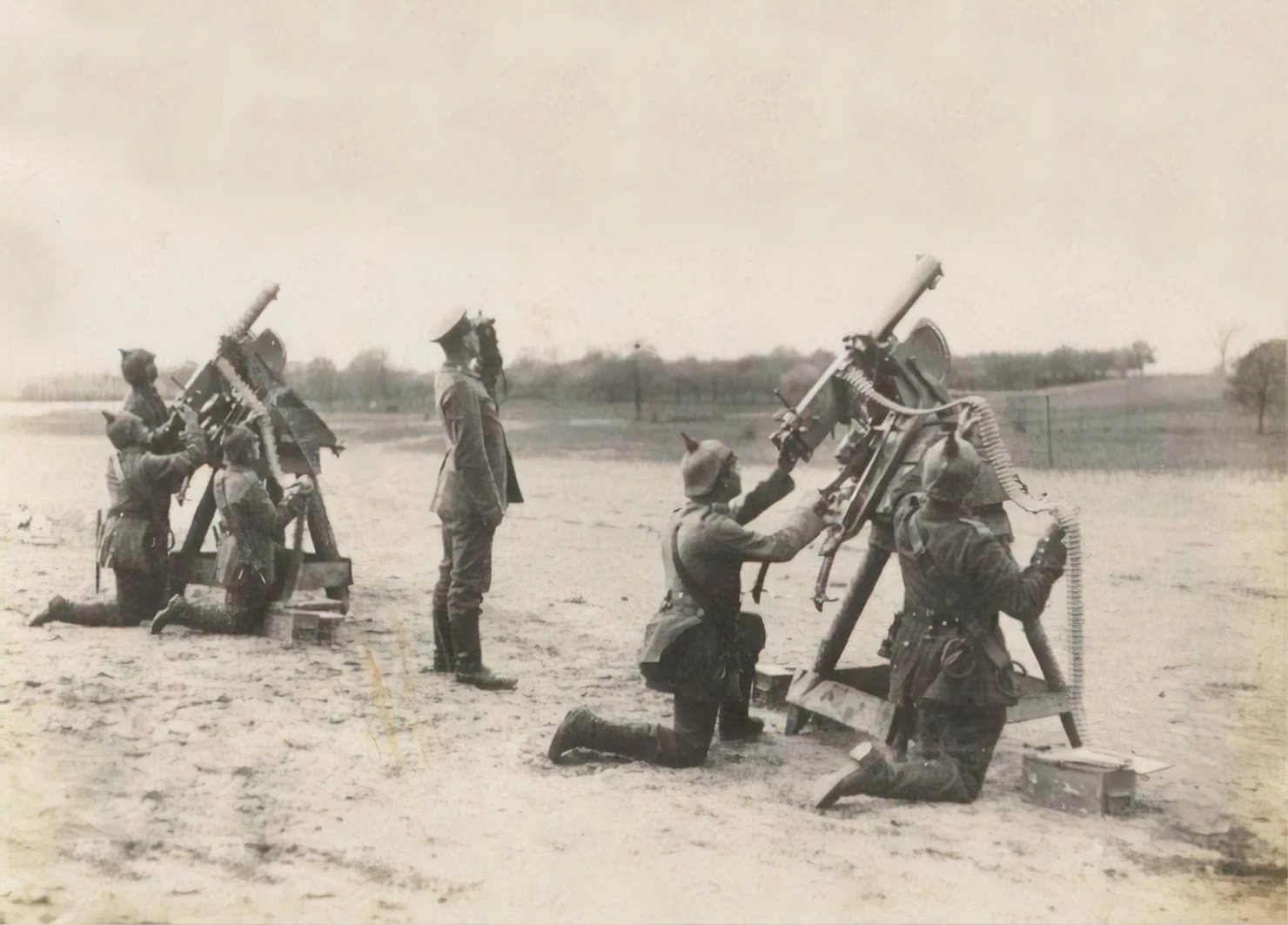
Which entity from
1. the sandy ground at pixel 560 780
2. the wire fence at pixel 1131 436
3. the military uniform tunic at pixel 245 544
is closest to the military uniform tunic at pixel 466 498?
the sandy ground at pixel 560 780

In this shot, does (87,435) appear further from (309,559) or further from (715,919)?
(715,919)

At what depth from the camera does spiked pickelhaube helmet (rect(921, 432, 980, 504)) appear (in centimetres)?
466

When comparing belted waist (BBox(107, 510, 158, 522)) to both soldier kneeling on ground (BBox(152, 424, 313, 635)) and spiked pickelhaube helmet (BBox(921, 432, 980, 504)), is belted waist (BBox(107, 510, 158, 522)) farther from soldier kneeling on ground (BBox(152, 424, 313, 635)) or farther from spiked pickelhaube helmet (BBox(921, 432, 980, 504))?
spiked pickelhaube helmet (BBox(921, 432, 980, 504))

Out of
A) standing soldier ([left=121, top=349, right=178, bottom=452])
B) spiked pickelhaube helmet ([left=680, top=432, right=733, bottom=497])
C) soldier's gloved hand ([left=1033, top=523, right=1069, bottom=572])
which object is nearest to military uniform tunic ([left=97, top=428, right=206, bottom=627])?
standing soldier ([left=121, top=349, right=178, bottom=452])

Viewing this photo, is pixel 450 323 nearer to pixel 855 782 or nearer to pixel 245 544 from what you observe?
pixel 245 544

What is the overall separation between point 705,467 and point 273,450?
12.1 feet

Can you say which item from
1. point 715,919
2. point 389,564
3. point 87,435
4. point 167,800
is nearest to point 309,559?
point 389,564

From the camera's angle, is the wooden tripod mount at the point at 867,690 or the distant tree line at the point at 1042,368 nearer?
the wooden tripod mount at the point at 867,690

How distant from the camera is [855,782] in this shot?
464 cm

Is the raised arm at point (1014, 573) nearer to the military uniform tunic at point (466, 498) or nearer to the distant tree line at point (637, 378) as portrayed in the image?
the distant tree line at point (637, 378)

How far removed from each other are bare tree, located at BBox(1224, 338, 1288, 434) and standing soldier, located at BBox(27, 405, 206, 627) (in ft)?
20.2

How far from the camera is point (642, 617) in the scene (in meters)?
7.99

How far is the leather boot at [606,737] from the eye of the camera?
5172 mm

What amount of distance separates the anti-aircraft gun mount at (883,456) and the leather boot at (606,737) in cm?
81
